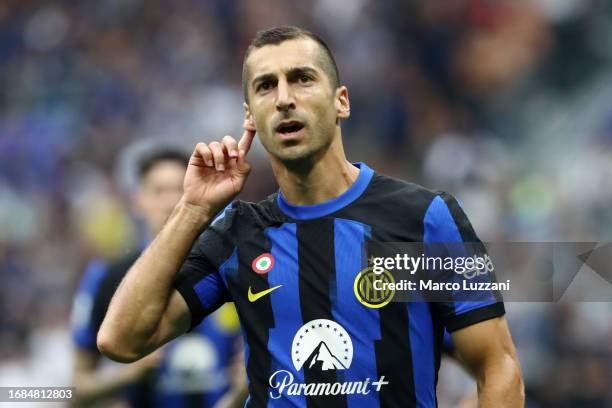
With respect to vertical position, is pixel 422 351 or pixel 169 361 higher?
pixel 169 361

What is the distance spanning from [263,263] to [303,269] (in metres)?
0.14

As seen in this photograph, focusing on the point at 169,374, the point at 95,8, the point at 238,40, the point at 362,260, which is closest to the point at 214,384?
the point at 169,374

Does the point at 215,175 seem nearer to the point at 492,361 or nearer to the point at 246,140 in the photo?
the point at 246,140

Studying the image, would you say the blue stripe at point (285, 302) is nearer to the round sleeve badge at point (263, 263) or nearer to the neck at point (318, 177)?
the round sleeve badge at point (263, 263)

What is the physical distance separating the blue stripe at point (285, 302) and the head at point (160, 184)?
232 centimetres

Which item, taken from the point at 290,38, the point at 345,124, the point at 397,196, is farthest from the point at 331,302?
the point at 345,124

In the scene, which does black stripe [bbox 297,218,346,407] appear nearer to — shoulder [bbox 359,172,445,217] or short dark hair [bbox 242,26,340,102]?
shoulder [bbox 359,172,445,217]

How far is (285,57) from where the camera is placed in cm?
334

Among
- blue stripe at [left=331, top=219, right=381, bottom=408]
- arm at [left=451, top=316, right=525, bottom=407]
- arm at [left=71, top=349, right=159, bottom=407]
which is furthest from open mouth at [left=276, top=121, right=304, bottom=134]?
arm at [left=71, top=349, right=159, bottom=407]


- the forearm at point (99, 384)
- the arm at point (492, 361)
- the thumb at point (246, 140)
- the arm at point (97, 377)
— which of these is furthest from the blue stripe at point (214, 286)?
the forearm at point (99, 384)

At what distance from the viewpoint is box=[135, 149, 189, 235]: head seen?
18.5ft

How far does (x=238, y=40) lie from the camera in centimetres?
1089

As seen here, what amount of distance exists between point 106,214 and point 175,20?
248cm

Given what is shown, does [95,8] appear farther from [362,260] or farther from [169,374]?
[362,260]
